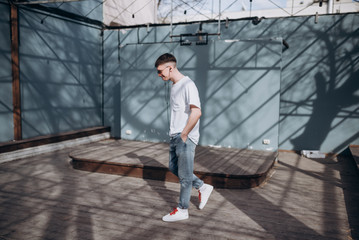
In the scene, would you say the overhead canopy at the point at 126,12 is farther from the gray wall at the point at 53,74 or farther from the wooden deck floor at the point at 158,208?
the wooden deck floor at the point at 158,208

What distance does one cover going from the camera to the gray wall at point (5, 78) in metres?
6.09

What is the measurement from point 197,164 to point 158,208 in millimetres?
1514

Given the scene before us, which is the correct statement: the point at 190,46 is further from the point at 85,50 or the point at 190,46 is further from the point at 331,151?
the point at 331,151

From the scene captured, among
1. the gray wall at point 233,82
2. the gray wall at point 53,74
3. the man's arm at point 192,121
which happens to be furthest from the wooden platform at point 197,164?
the gray wall at point 53,74

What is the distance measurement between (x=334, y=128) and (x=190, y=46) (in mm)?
4084

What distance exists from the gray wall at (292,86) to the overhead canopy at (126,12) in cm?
261

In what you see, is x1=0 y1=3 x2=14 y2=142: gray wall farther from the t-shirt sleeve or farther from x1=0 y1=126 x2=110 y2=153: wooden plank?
the t-shirt sleeve

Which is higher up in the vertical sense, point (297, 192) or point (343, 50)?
point (343, 50)

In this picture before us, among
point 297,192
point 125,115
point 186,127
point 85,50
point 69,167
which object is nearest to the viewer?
point 186,127

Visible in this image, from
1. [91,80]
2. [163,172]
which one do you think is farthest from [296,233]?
[91,80]

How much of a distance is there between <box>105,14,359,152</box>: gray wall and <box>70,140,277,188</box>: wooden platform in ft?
3.32

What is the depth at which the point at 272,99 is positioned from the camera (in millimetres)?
6383

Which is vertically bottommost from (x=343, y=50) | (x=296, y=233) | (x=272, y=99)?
(x=296, y=233)

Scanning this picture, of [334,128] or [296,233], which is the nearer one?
[296,233]
